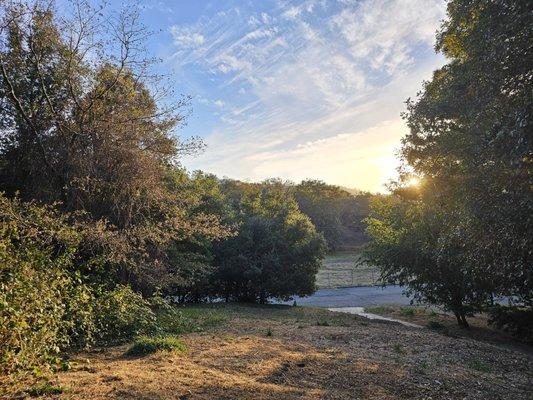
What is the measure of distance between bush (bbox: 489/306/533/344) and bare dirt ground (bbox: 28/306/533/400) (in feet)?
12.4

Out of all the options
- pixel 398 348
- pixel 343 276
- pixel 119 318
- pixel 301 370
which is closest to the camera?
pixel 301 370

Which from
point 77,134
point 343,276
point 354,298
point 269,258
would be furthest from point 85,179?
point 343,276

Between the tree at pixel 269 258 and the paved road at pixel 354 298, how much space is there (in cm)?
316

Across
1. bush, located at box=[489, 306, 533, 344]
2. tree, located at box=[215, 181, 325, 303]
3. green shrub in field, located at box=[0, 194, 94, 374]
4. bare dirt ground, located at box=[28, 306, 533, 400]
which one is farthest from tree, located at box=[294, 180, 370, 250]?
green shrub in field, located at box=[0, 194, 94, 374]

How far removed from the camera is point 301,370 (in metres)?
6.43

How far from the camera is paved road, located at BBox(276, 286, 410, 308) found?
23.4 meters

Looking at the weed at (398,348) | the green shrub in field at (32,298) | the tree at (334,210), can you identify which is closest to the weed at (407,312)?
the weed at (398,348)

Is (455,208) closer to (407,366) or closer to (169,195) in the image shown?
(407,366)

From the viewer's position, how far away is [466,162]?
8078 millimetres

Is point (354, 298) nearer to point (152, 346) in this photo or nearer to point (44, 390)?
point (152, 346)

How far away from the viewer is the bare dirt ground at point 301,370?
5035 millimetres

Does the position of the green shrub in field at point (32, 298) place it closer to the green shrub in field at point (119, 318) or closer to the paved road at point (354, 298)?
the green shrub in field at point (119, 318)

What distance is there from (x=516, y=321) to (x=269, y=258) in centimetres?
1028

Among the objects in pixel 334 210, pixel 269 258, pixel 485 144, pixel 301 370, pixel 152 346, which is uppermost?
pixel 334 210
